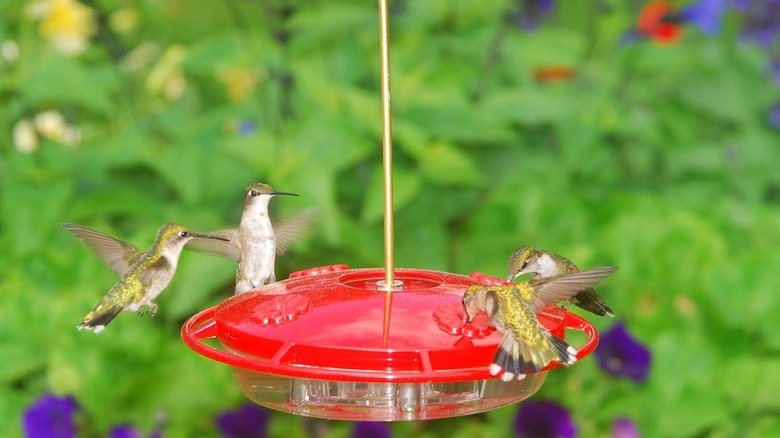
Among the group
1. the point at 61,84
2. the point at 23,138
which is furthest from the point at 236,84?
the point at 61,84

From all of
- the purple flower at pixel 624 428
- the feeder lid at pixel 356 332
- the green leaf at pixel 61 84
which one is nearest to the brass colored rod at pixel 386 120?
the feeder lid at pixel 356 332

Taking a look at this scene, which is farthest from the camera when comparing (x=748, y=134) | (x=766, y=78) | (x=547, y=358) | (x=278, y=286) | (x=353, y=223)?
(x=766, y=78)

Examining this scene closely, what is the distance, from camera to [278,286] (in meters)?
1.78

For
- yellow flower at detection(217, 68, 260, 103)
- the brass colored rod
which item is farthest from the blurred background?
the brass colored rod

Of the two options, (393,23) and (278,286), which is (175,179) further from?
(278,286)

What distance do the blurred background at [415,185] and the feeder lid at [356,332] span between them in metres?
1.31

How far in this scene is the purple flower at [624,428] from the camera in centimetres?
308

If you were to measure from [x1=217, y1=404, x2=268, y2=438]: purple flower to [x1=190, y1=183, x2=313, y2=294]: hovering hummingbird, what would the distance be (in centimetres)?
124

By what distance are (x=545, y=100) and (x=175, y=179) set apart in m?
1.38

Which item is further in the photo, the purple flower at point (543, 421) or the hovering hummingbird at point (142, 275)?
the purple flower at point (543, 421)

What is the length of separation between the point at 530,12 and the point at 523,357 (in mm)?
3777

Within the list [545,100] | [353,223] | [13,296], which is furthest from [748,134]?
[13,296]

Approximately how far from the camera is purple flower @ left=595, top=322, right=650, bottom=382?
3047 mm

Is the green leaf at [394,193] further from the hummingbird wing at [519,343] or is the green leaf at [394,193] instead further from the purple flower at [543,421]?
the hummingbird wing at [519,343]
